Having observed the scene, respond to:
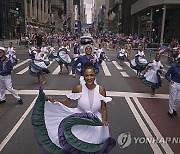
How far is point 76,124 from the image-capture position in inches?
151

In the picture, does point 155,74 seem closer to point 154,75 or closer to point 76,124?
point 154,75

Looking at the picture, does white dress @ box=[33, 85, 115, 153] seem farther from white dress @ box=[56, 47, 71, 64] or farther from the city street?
white dress @ box=[56, 47, 71, 64]

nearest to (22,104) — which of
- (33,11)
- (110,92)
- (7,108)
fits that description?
(7,108)

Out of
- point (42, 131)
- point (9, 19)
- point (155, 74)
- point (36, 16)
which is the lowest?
point (155, 74)

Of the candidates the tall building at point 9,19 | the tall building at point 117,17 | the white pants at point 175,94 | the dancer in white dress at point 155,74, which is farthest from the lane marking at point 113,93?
the tall building at point 117,17

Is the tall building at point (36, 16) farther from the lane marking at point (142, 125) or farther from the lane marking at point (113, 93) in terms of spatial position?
the lane marking at point (142, 125)

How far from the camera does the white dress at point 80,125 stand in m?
3.83

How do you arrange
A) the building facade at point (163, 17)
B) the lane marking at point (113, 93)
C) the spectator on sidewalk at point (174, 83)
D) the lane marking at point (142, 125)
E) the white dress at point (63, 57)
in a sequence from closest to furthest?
1. the lane marking at point (142, 125)
2. the spectator on sidewalk at point (174, 83)
3. the lane marking at point (113, 93)
4. the white dress at point (63, 57)
5. the building facade at point (163, 17)

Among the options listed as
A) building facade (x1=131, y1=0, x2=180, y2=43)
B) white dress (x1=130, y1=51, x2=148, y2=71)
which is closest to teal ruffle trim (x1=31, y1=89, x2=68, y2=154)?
white dress (x1=130, y1=51, x2=148, y2=71)

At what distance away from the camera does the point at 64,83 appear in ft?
43.3

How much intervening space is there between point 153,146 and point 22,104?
16.4ft

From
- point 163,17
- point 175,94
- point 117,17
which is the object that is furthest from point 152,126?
point 117,17

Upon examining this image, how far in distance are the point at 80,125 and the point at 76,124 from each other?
0.20ft

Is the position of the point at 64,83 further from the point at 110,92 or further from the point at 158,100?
the point at 158,100
